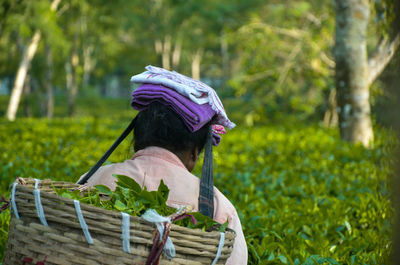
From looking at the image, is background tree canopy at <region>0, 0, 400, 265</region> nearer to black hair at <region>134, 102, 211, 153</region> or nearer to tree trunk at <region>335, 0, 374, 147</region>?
tree trunk at <region>335, 0, 374, 147</region>

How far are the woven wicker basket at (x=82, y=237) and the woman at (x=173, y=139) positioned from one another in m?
0.54

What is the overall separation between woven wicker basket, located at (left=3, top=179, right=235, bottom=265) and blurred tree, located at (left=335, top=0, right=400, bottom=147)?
566 cm

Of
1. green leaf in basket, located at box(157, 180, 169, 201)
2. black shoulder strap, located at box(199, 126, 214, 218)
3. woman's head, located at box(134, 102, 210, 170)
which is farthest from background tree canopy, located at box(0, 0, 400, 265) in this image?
green leaf in basket, located at box(157, 180, 169, 201)

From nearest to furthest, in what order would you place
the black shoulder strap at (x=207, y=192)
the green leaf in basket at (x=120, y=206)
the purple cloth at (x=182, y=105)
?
the green leaf in basket at (x=120, y=206)
the black shoulder strap at (x=207, y=192)
the purple cloth at (x=182, y=105)

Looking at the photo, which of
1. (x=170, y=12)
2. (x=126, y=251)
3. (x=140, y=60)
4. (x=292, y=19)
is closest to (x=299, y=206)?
(x=126, y=251)

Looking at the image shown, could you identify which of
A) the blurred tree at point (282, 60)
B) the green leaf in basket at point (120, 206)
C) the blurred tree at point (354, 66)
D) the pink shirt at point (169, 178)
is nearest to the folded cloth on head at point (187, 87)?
the pink shirt at point (169, 178)

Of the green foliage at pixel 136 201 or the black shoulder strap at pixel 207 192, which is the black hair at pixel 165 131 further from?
the green foliage at pixel 136 201

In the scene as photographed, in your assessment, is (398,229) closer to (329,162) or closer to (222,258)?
(222,258)

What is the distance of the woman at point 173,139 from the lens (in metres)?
2.30

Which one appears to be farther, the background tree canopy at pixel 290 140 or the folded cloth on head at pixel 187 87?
the background tree canopy at pixel 290 140

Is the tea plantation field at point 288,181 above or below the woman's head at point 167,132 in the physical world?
below

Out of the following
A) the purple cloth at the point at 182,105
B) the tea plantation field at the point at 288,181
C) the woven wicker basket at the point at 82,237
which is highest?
the purple cloth at the point at 182,105

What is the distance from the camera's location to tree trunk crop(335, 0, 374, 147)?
7039 mm

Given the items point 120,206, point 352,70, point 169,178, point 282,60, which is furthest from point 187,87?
point 282,60
